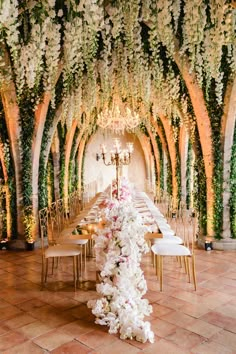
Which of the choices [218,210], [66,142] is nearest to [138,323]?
[218,210]

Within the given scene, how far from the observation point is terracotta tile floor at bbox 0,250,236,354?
288 centimetres

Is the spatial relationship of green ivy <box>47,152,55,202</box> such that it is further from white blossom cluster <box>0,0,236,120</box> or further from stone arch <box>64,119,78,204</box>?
white blossom cluster <box>0,0,236,120</box>

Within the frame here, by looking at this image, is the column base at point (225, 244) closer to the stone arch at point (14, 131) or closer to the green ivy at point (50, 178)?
the stone arch at point (14, 131)

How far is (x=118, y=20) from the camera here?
16.3 ft

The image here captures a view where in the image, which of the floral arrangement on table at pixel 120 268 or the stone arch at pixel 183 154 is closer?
the floral arrangement on table at pixel 120 268

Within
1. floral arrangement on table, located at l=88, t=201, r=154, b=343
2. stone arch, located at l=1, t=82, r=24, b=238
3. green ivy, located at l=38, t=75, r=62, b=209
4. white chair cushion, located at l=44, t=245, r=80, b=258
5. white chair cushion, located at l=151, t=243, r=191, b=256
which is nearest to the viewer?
floral arrangement on table, located at l=88, t=201, r=154, b=343

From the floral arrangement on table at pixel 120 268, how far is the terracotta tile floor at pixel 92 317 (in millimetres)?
150

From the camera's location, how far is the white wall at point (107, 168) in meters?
18.1

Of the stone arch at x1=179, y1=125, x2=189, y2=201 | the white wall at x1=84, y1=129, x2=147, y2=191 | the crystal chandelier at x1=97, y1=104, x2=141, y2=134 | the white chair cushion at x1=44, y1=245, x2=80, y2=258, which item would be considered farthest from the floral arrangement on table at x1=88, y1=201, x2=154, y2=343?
the white wall at x1=84, y1=129, x2=147, y2=191

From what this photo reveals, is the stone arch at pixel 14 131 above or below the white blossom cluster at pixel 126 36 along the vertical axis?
below

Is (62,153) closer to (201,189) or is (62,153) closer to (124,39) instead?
(201,189)

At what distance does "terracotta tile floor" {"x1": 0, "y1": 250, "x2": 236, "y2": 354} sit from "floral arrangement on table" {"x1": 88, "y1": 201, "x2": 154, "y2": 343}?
5.9 inches

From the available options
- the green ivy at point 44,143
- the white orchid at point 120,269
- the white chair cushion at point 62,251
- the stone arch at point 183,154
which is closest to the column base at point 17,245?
the green ivy at point 44,143

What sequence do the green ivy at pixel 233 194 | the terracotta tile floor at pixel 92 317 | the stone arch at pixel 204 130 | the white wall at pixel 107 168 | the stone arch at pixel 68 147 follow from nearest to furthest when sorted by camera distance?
1. the terracotta tile floor at pixel 92 317
2. the stone arch at pixel 204 130
3. the green ivy at pixel 233 194
4. the stone arch at pixel 68 147
5. the white wall at pixel 107 168
